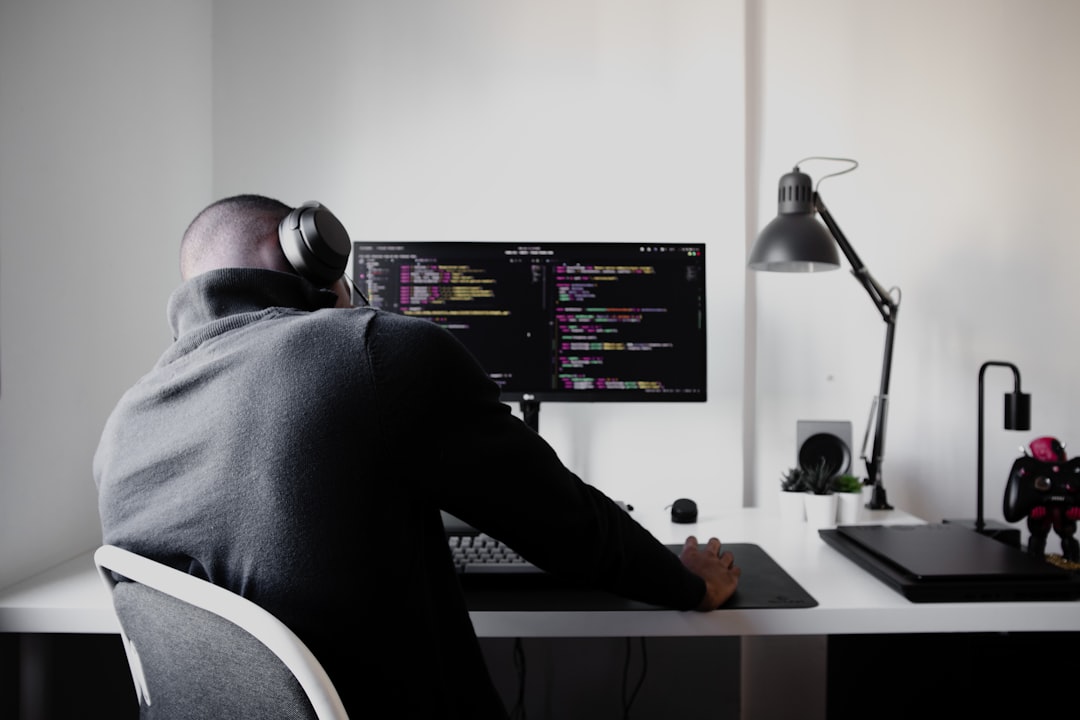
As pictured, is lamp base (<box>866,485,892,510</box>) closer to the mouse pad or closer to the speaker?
the speaker

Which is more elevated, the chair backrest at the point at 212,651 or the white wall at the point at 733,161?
the white wall at the point at 733,161

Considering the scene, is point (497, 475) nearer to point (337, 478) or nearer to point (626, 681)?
point (337, 478)

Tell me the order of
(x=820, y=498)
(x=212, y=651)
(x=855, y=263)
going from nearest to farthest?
(x=212, y=651), (x=820, y=498), (x=855, y=263)

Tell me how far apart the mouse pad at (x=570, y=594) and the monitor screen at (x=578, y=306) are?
0.56 meters

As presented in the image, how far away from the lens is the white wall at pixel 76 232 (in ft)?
3.48

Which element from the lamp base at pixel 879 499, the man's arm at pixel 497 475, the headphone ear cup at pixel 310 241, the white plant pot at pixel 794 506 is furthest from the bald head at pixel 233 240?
the lamp base at pixel 879 499

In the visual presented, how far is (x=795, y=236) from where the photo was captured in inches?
54.2

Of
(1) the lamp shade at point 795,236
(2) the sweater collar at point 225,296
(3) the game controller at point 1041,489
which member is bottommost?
(3) the game controller at point 1041,489

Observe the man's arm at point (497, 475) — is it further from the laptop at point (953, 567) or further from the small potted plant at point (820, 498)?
the small potted plant at point (820, 498)

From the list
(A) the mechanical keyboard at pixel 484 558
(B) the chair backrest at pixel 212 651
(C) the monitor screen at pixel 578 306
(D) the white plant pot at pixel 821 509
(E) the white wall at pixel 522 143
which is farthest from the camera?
(E) the white wall at pixel 522 143

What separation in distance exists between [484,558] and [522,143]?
1.11m

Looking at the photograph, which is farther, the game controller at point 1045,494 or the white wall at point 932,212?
the white wall at point 932,212

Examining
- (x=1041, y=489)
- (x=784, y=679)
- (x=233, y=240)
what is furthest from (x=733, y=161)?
(x=784, y=679)

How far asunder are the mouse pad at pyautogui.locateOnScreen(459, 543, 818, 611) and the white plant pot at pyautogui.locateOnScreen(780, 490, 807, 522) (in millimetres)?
367
